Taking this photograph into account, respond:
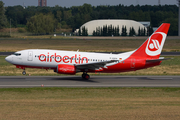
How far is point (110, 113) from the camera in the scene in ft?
61.6

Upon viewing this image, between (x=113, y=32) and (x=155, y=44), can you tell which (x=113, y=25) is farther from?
(x=155, y=44)

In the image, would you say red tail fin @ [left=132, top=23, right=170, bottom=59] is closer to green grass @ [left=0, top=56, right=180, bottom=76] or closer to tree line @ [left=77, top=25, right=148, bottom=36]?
green grass @ [left=0, top=56, right=180, bottom=76]

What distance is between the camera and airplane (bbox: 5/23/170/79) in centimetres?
3472

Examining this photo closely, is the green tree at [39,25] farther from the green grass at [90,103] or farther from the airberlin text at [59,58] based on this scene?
the green grass at [90,103]

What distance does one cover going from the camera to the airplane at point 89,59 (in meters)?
34.7

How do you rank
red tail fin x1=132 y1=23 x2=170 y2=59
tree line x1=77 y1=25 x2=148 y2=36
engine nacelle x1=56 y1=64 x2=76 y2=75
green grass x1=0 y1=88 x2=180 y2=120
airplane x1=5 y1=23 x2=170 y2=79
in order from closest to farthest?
green grass x1=0 y1=88 x2=180 y2=120
engine nacelle x1=56 y1=64 x2=76 y2=75
airplane x1=5 y1=23 x2=170 y2=79
red tail fin x1=132 y1=23 x2=170 y2=59
tree line x1=77 y1=25 x2=148 y2=36

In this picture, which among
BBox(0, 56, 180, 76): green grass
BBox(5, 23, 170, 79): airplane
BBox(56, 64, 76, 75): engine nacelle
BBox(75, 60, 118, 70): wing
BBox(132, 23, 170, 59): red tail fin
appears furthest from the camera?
BBox(0, 56, 180, 76): green grass

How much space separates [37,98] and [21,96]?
5.97 ft

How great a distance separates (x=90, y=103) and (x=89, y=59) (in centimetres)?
1418

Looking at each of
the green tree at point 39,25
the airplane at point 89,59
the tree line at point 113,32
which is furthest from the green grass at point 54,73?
the green tree at point 39,25

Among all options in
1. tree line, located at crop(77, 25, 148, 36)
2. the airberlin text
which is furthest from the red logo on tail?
tree line, located at crop(77, 25, 148, 36)

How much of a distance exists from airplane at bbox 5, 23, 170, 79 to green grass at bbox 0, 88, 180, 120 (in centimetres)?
706

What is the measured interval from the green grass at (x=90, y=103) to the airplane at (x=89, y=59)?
7063mm

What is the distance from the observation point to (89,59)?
116ft
